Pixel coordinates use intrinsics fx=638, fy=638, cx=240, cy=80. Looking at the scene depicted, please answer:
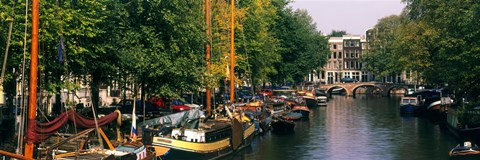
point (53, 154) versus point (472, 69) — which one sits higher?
point (472, 69)

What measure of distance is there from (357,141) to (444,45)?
37.4 feet

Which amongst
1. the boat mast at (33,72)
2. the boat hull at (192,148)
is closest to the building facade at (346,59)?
the boat hull at (192,148)

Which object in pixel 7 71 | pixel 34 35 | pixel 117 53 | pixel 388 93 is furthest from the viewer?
pixel 388 93

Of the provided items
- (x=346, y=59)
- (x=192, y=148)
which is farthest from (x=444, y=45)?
(x=346, y=59)

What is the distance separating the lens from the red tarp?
26.6 meters

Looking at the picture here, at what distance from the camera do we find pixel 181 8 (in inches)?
1804

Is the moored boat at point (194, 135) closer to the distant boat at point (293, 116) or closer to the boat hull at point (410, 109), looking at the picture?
the distant boat at point (293, 116)

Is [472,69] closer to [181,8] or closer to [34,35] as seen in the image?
[181,8]

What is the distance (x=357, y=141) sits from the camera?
54812 mm

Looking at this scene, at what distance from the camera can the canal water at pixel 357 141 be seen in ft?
149

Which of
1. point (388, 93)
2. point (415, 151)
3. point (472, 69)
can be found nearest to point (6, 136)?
point (415, 151)

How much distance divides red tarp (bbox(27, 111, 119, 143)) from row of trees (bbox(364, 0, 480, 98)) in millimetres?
28594

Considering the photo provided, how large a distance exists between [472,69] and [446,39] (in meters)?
10.4

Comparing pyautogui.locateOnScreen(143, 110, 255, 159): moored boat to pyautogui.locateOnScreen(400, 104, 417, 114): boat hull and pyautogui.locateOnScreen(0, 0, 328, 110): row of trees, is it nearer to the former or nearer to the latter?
pyautogui.locateOnScreen(0, 0, 328, 110): row of trees
